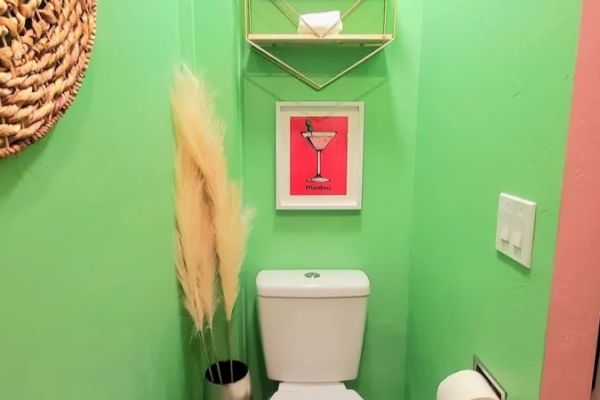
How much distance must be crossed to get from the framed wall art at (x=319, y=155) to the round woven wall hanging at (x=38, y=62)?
0.83 meters

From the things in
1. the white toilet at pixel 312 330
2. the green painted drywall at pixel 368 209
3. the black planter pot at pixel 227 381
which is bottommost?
the black planter pot at pixel 227 381

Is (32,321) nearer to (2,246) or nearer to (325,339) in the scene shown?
(2,246)

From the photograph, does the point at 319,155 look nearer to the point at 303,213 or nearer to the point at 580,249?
the point at 303,213

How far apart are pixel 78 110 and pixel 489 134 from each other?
895mm

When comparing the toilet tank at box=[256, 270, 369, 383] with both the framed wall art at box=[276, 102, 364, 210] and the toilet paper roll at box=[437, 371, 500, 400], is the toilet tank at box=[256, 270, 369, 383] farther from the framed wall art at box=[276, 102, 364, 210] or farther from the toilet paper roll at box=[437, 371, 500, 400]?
the toilet paper roll at box=[437, 371, 500, 400]

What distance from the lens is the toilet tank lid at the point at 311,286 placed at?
1.46 metres

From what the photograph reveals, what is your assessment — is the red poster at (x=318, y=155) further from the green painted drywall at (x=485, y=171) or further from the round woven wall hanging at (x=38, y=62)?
the round woven wall hanging at (x=38, y=62)

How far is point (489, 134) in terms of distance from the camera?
3.24 feet

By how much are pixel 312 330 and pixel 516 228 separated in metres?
0.85

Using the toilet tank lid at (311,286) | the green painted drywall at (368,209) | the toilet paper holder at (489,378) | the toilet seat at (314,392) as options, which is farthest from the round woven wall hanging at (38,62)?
the toilet seat at (314,392)

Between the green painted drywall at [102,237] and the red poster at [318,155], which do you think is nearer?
the green painted drywall at [102,237]

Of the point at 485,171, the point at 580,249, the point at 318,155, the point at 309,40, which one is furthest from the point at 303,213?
the point at 580,249

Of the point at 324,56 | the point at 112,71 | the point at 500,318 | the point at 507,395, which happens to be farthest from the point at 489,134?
the point at 112,71

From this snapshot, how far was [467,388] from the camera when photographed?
970 millimetres
